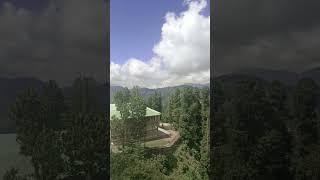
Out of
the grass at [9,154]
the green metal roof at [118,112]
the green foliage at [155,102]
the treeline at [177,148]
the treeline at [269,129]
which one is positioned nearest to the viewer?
the grass at [9,154]

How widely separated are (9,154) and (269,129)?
3.98 meters

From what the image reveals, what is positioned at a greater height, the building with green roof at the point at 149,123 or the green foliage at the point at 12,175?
the building with green roof at the point at 149,123

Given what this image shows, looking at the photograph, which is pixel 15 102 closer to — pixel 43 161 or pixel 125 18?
pixel 43 161

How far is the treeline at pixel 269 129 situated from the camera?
6184 millimetres

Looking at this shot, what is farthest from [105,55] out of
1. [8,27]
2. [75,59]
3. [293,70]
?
[293,70]

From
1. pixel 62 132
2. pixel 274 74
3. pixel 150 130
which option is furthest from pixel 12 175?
pixel 274 74

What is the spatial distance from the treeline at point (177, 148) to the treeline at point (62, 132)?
182 centimetres

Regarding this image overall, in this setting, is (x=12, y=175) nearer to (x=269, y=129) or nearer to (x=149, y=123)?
(x=149, y=123)

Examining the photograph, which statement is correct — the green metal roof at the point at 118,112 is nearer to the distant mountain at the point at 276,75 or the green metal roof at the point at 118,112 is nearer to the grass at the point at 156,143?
the grass at the point at 156,143

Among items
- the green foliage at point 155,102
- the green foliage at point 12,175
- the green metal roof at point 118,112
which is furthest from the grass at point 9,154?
the green foliage at point 155,102

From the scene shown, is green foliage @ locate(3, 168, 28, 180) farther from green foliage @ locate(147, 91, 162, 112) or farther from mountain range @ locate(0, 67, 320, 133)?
green foliage @ locate(147, 91, 162, 112)

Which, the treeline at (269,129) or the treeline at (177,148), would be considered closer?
the treeline at (269,129)

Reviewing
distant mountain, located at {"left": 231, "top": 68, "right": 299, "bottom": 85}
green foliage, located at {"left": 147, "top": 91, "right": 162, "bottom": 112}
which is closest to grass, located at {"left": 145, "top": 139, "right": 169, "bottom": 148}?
green foliage, located at {"left": 147, "top": 91, "right": 162, "bottom": 112}

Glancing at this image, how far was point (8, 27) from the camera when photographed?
521 centimetres
